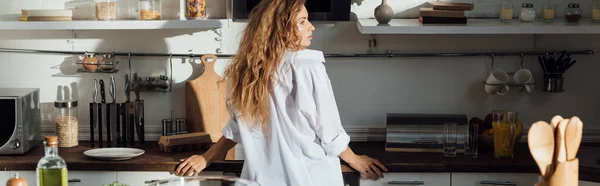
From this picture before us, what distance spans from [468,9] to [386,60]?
522mm

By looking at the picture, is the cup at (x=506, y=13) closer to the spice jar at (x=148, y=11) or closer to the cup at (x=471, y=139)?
the cup at (x=471, y=139)

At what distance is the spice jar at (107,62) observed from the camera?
4.36 metres

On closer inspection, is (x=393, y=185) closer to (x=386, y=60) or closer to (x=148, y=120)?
(x=386, y=60)

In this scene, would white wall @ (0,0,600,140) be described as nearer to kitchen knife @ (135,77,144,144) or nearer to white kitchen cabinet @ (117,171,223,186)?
kitchen knife @ (135,77,144,144)

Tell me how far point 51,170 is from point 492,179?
2.11m

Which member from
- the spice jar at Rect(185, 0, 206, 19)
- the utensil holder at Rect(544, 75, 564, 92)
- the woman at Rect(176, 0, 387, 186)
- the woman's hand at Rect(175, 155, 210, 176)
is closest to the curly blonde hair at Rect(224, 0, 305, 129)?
the woman at Rect(176, 0, 387, 186)

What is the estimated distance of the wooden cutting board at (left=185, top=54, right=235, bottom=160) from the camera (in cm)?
440

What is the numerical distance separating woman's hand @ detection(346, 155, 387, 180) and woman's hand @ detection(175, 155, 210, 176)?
1.97 feet

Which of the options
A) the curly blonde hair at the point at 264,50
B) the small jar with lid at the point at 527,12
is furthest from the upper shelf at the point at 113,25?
the small jar with lid at the point at 527,12

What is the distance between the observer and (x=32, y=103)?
423cm

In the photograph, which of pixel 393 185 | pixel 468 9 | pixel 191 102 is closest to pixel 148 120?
pixel 191 102

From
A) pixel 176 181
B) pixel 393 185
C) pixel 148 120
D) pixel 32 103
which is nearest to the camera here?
pixel 176 181

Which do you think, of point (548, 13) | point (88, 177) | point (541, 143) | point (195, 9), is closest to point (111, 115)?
point (88, 177)

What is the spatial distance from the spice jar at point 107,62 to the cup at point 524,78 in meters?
1.87
